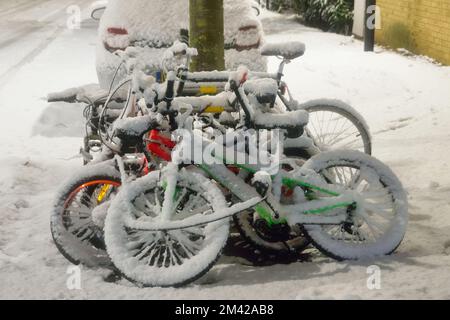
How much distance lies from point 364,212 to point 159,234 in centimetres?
131

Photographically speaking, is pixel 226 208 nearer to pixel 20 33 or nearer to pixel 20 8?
pixel 20 33

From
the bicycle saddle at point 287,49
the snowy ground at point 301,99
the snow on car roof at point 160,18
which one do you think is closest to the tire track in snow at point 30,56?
the snowy ground at point 301,99

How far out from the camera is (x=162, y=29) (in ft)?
23.1

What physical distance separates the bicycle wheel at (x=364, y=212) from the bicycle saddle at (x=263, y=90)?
1.62 ft

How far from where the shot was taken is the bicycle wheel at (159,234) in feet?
13.0

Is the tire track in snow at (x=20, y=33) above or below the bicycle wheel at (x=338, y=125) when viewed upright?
below

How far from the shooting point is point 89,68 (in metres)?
12.5

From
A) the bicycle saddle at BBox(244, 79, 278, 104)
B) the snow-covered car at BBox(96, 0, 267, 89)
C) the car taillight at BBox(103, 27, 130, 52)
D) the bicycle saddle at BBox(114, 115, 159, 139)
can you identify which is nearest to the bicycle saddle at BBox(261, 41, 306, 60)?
the bicycle saddle at BBox(244, 79, 278, 104)

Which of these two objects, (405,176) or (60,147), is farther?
(60,147)

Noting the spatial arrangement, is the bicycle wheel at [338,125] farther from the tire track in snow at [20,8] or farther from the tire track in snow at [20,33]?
the tire track in snow at [20,8]

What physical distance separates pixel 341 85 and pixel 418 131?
9.17 feet
